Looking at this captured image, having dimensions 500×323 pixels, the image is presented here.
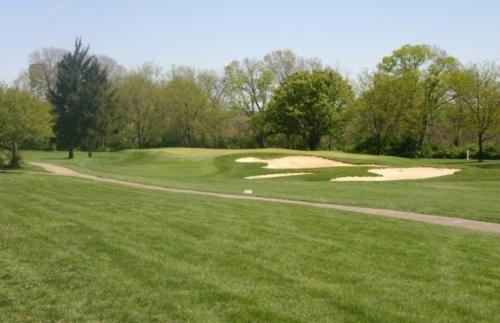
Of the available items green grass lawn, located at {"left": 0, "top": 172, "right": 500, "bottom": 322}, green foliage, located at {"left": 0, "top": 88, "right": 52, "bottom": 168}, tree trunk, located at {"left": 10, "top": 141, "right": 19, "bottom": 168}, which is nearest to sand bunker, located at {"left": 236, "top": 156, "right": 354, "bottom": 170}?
green foliage, located at {"left": 0, "top": 88, "right": 52, "bottom": 168}

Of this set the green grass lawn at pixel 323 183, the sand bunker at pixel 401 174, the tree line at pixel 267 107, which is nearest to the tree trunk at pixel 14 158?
the tree line at pixel 267 107

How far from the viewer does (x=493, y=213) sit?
1432cm

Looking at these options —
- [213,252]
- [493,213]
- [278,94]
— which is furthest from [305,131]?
[213,252]

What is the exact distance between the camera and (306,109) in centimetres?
6219

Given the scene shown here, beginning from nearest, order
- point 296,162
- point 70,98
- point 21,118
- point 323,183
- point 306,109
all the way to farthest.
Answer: point 323,183 → point 21,118 → point 296,162 → point 70,98 → point 306,109

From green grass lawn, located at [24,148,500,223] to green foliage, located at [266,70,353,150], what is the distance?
1924cm

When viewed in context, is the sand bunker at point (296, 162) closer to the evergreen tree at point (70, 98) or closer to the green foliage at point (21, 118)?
the green foliage at point (21, 118)

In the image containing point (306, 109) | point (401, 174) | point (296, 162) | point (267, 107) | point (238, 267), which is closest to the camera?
point (238, 267)

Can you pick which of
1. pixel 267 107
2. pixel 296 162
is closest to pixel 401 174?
pixel 296 162

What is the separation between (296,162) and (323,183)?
10.7 m

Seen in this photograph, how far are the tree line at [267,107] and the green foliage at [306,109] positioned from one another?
12 centimetres

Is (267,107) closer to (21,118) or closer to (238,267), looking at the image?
(21,118)

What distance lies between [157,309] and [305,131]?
5901 cm

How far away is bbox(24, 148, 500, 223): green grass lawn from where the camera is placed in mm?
16906
